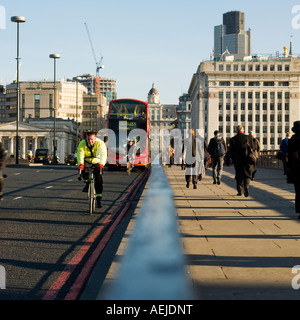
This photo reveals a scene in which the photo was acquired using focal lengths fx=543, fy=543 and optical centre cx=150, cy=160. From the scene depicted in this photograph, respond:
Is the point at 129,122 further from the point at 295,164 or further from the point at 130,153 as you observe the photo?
the point at 295,164

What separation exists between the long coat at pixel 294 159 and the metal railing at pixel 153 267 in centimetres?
213

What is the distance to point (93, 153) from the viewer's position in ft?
36.3

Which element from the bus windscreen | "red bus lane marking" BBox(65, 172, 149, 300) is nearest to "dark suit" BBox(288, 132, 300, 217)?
"red bus lane marking" BBox(65, 172, 149, 300)

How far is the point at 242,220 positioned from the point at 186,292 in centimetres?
510

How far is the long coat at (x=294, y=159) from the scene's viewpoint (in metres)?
8.89

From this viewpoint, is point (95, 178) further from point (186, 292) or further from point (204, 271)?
point (186, 292)

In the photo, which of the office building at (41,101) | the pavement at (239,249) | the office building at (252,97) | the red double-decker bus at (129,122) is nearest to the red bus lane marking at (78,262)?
the pavement at (239,249)

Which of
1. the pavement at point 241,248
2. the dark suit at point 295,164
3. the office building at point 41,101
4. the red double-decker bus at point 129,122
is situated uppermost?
the office building at point 41,101

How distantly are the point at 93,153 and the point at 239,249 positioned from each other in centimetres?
527

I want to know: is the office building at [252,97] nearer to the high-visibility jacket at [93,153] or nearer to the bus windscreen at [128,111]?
the bus windscreen at [128,111]

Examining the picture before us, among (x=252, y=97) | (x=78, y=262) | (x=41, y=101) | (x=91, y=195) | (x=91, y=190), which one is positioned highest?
(x=252, y=97)

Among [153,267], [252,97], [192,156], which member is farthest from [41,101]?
[153,267]

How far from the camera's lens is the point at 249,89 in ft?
440

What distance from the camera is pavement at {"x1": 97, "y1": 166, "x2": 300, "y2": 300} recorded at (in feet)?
14.8
